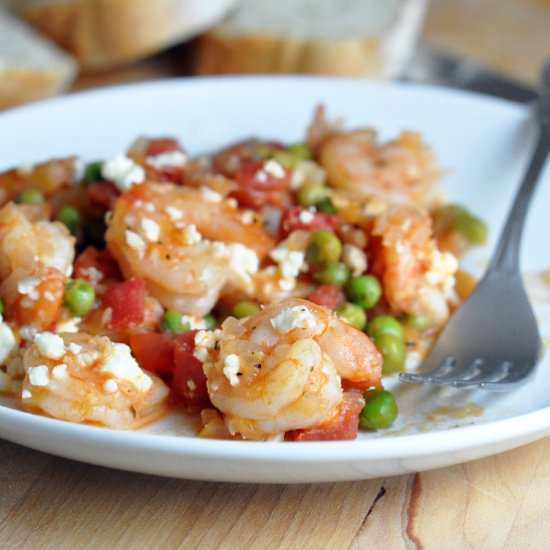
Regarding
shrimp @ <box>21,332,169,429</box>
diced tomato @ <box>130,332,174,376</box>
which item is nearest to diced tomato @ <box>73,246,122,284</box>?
diced tomato @ <box>130,332,174,376</box>

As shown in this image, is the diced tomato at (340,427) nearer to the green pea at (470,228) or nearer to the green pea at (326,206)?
the green pea at (326,206)

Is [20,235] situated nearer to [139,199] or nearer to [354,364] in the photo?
[139,199]

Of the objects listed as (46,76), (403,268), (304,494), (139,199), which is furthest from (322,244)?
(46,76)

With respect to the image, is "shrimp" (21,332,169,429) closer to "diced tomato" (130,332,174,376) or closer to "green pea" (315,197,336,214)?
"diced tomato" (130,332,174,376)

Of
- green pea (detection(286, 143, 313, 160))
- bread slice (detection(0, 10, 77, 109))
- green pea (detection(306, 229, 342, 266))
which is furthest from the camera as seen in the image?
bread slice (detection(0, 10, 77, 109))

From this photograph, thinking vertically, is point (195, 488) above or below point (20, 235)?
below
